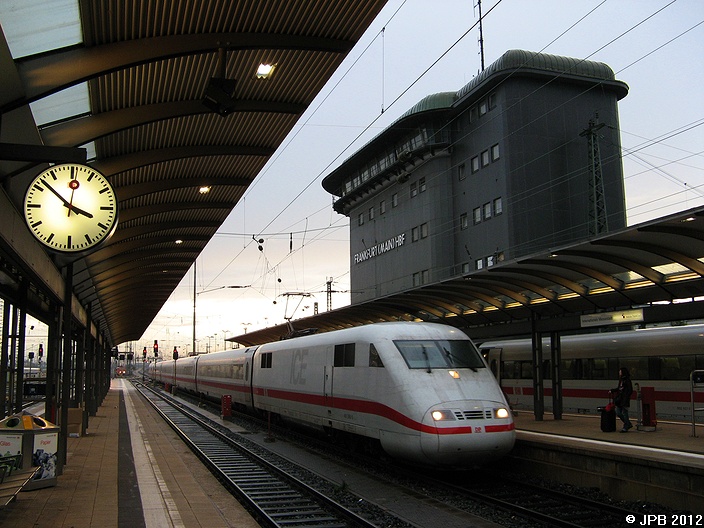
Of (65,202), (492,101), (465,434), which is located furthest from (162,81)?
(492,101)

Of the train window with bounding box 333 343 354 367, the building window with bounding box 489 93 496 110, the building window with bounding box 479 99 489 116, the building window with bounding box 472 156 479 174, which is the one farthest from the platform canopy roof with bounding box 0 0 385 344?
the building window with bounding box 479 99 489 116

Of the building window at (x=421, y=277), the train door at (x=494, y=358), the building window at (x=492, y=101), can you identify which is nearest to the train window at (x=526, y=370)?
the train door at (x=494, y=358)

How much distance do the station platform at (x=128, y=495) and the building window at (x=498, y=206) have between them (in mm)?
24277

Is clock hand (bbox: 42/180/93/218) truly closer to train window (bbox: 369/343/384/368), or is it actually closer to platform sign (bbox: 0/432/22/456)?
platform sign (bbox: 0/432/22/456)

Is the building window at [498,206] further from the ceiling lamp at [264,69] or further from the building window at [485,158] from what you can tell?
the ceiling lamp at [264,69]

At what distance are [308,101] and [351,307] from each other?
1352 cm

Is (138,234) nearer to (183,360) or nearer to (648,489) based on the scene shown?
(648,489)

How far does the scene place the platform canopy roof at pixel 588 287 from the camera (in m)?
12.7

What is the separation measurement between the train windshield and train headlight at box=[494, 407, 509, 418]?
125cm

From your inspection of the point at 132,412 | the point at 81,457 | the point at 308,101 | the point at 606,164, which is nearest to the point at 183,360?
the point at 132,412

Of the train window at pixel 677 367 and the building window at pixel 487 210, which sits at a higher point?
the building window at pixel 487 210

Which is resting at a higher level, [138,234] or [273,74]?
[273,74]

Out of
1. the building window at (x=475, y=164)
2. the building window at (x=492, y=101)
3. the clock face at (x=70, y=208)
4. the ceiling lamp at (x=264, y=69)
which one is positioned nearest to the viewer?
the clock face at (x=70, y=208)

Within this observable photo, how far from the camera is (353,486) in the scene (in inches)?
478
